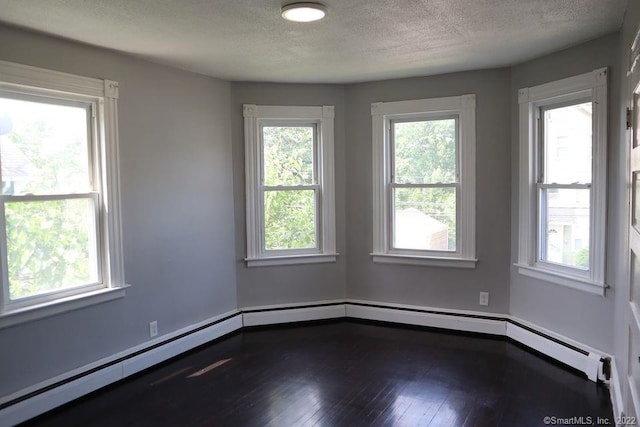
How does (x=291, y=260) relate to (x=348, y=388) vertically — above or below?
above

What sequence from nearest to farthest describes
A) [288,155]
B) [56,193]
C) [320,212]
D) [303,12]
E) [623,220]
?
[303,12] → [623,220] → [56,193] → [288,155] → [320,212]

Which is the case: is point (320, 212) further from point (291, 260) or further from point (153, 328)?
point (153, 328)

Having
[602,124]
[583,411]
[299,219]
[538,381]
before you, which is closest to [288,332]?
[299,219]

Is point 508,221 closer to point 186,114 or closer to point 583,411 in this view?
point 583,411

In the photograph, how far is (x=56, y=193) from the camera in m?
3.12

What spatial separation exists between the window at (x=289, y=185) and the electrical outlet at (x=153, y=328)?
1.11 m

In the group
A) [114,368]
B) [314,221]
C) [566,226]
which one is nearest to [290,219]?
[314,221]

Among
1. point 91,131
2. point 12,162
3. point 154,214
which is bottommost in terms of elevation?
point 154,214

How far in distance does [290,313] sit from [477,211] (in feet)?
6.65

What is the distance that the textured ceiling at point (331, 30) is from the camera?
8.50 ft

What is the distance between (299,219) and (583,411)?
2.83 m

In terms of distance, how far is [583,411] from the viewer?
2910 mm

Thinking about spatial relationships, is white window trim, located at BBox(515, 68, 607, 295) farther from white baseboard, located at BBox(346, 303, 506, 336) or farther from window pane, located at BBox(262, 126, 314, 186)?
window pane, located at BBox(262, 126, 314, 186)

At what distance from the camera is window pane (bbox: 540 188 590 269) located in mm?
3529
